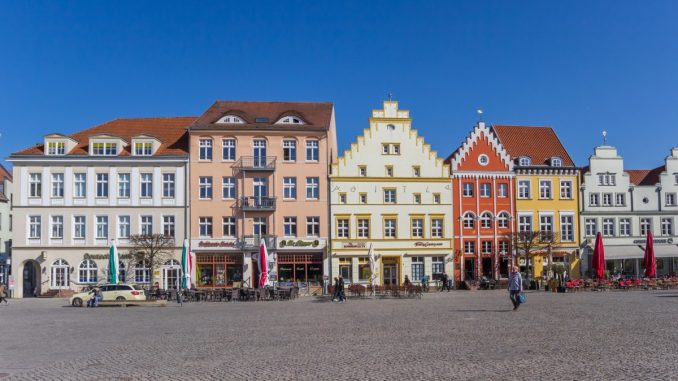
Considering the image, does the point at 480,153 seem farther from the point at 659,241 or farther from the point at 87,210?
the point at 87,210

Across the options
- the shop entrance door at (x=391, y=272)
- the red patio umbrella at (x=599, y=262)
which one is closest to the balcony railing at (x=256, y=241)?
the shop entrance door at (x=391, y=272)

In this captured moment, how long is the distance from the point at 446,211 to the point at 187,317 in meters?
29.3

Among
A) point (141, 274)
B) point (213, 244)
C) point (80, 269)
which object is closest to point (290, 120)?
point (213, 244)

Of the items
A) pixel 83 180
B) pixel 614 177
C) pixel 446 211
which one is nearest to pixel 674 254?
pixel 614 177

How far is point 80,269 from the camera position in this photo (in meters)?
47.7

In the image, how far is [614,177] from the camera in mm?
54312

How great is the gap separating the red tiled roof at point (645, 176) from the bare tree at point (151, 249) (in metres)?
38.0

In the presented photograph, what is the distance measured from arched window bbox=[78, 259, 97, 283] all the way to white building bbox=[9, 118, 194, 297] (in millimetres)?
67

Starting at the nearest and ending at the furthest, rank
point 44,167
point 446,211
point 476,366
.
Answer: point 476,366 → point 44,167 → point 446,211

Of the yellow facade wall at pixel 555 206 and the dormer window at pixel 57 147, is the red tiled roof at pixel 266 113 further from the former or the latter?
the yellow facade wall at pixel 555 206

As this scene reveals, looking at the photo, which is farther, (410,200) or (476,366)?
(410,200)

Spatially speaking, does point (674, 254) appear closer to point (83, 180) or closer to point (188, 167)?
point (188, 167)

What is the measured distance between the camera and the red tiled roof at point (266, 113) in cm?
4928

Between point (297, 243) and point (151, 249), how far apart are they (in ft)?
34.0
